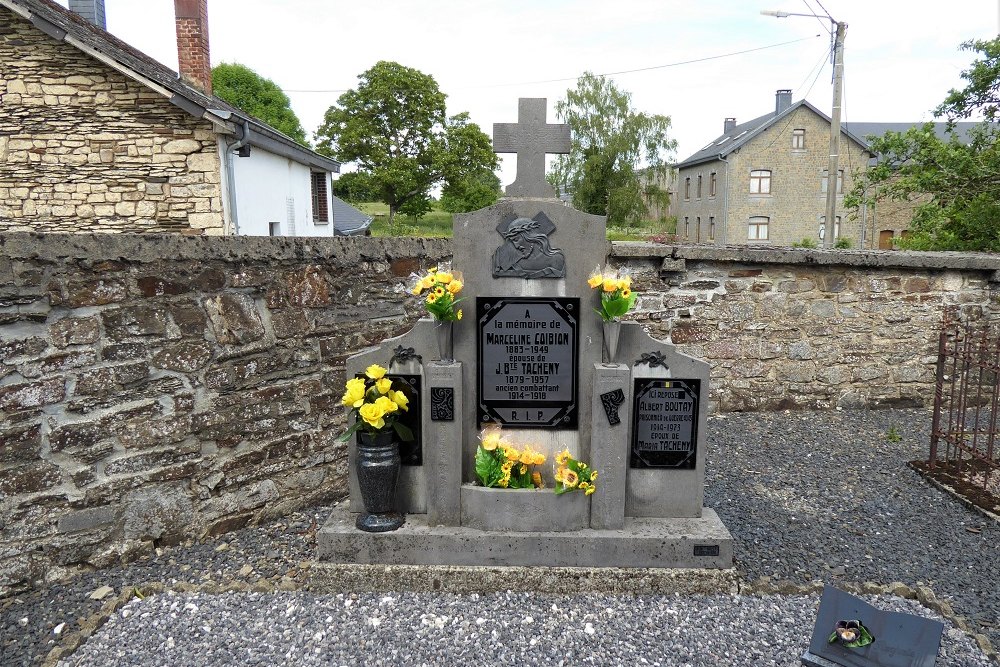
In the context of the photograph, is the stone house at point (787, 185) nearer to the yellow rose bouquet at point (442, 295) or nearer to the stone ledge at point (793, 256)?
the stone ledge at point (793, 256)

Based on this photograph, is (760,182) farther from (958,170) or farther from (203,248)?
(203,248)

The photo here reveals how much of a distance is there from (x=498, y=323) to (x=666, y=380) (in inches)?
44.7

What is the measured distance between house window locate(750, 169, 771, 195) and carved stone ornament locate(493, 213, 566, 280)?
34.6 metres

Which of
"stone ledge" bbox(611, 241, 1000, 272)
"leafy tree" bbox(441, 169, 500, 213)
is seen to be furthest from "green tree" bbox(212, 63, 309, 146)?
"stone ledge" bbox(611, 241, 1000, 272)

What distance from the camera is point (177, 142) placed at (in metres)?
10.5

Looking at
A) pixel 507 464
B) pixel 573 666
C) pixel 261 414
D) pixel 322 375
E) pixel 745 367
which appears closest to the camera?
pixel 573 666

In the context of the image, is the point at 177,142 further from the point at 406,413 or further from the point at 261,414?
the point at 406,413

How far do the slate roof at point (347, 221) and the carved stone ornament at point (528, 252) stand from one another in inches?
715

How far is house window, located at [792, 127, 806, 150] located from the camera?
34656mm

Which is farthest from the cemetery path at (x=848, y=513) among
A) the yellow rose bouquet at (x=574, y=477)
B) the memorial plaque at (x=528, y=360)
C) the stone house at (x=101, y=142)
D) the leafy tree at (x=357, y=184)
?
the leafy tree at (x=357, y=184)

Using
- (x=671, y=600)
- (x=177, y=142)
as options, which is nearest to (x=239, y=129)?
(x=177, y=142)

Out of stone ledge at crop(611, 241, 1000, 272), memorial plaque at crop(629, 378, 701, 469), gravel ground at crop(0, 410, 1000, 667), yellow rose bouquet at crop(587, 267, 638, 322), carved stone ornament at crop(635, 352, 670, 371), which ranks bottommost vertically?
gravel ground at crop(0, 410, 1000, 667)

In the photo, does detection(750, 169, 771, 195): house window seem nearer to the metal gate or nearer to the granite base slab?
→ the metal gate

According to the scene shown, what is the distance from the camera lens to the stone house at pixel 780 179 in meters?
34.4
